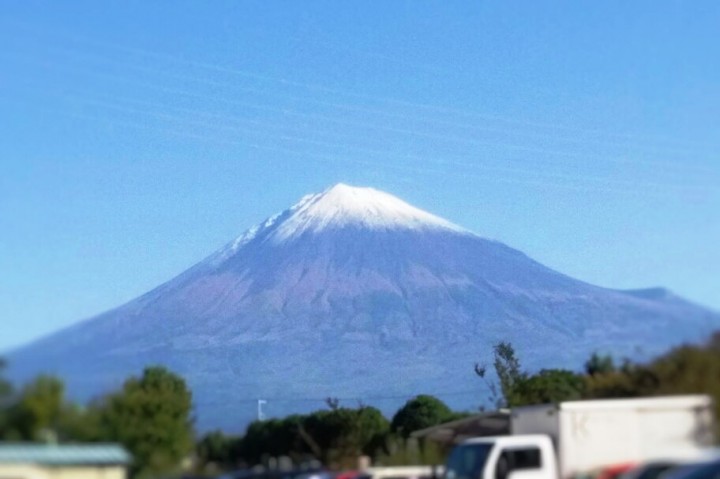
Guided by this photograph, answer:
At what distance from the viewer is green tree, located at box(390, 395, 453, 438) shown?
2800 inches

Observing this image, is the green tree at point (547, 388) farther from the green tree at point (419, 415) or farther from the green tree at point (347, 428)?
the green tree at point (419, 415)

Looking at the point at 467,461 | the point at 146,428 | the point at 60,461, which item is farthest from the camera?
the point at 146,428

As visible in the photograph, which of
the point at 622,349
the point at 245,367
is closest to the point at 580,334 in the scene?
the point at 245,367

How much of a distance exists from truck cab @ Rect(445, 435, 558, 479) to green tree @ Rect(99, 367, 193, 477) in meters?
6.03

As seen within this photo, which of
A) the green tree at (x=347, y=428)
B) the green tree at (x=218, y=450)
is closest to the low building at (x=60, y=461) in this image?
the green tree at (x=218, y=450)

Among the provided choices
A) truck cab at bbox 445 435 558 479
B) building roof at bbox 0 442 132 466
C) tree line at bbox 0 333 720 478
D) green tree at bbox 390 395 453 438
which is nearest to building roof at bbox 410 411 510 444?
tree line at bbox 0 333 720 478

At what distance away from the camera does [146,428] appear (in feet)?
90.9

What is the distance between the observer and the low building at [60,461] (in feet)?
72.7

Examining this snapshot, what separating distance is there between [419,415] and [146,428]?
47.2 meters

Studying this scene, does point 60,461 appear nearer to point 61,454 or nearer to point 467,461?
point 61,454

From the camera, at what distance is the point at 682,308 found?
124ft

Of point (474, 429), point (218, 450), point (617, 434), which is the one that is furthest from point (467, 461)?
point (474, 429)

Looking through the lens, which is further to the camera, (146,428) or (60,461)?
(146,428)

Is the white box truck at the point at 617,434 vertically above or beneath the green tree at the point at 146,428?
beneath
